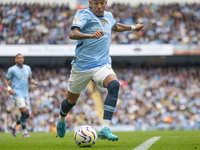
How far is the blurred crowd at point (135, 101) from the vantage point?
25359 millimetres

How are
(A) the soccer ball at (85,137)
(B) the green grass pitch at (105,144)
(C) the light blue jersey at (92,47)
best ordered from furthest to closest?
(C) the light blue jersey at (92,47), (A) the soccer ball at (85,137), (B) the green grass pitch at (105,144)

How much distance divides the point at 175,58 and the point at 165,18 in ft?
10.2

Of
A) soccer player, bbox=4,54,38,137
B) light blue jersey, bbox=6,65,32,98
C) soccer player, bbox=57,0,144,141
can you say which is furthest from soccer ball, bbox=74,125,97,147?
light blue jersey, bbox=6,65,32,98

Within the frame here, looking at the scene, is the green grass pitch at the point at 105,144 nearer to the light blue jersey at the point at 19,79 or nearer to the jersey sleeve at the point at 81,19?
the jersey sleeve at the point at 81,19

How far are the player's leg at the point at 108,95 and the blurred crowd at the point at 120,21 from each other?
2244 cm

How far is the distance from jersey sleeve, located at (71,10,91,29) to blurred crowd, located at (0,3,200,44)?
2234cm

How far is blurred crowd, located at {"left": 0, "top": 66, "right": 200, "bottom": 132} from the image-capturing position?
25.4 metres

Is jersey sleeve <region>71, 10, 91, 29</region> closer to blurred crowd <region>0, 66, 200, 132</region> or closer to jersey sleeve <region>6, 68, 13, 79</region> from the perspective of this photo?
jersey sleeve <region>6, 68, 13, 79</region>

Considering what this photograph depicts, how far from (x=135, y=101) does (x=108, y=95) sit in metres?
20.2

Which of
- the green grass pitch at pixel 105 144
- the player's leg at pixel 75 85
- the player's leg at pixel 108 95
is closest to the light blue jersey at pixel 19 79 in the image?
the green grass pitch at pixel 105 144

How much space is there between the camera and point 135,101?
27031 mm

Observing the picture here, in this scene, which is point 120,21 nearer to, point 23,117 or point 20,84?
point 20,84

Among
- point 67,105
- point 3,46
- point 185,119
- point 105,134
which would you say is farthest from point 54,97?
point 105,134

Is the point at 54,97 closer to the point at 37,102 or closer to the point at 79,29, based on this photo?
the point at 37,102
